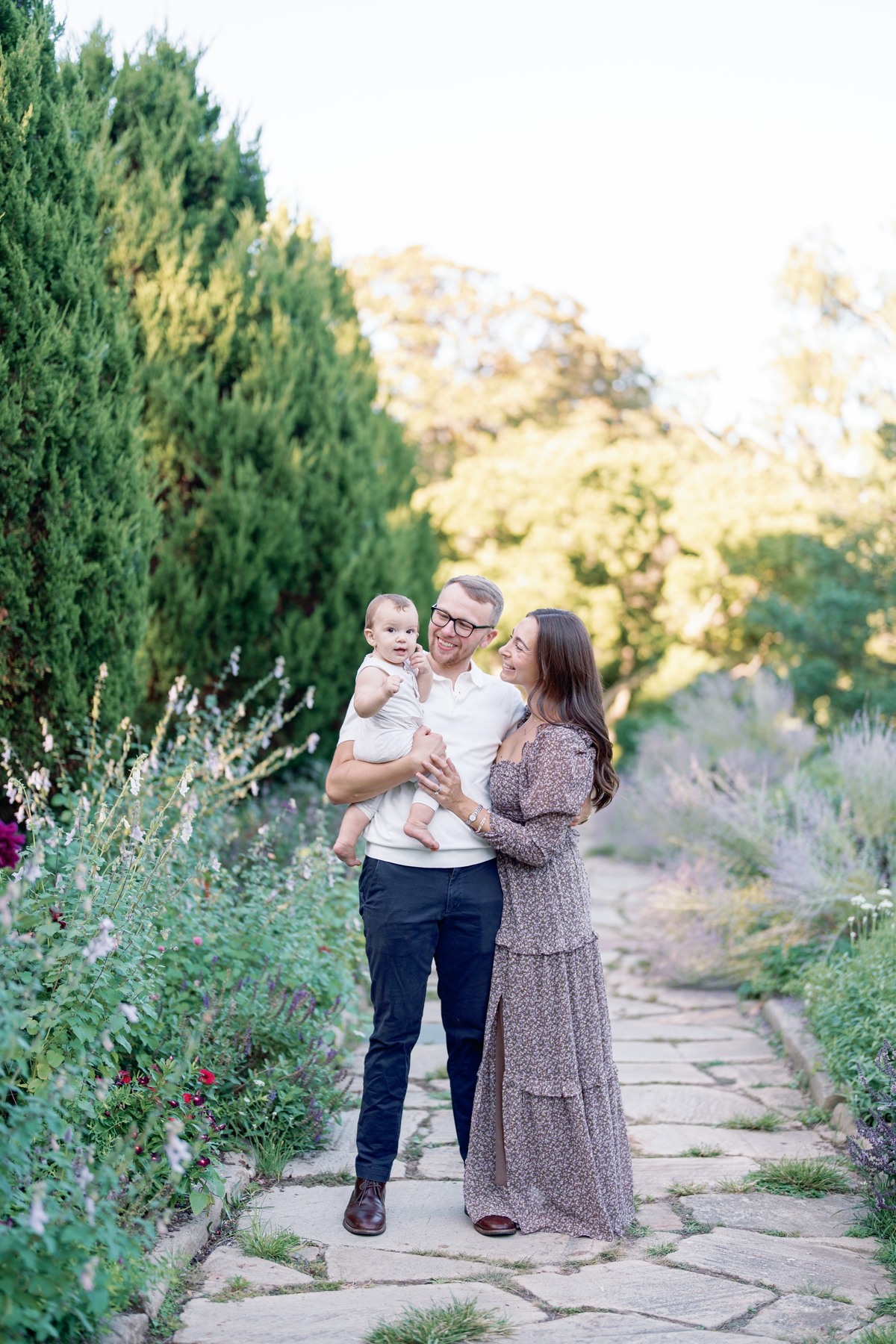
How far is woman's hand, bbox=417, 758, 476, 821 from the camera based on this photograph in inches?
115

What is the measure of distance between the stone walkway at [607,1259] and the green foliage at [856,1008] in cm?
28

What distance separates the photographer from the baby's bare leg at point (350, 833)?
3068 mm

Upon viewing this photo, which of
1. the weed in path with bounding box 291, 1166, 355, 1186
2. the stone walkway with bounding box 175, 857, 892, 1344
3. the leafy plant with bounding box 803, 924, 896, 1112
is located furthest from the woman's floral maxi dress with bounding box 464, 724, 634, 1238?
the leafy plant with bounding box 803, 924, 896, 1112

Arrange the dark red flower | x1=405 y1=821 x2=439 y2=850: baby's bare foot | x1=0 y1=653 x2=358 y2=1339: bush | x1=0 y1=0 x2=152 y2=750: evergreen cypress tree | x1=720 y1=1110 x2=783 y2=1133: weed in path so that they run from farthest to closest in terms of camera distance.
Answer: x1=0 y1=0 x2=152 y2=750: evergreen cypress tree, x1=720 y1=1110 x2=783 y2=1133: weed in path, the dark red flower, x1=405 y1=821 x2=439 y2=850: baby's bare foot, x1=0 y1=653 x2=358 y2=1339: bush

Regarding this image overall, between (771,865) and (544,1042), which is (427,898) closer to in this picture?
(544,1042)

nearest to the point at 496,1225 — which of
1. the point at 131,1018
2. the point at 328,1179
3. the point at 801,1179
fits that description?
the point at 328,1179

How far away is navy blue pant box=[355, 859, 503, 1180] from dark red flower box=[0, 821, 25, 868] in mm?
1212

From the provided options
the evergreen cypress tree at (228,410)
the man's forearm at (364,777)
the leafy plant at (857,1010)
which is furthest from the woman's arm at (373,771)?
the evergreen cypress tree at (228,410)

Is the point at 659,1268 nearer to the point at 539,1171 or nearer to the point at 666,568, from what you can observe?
the point at 539,1171

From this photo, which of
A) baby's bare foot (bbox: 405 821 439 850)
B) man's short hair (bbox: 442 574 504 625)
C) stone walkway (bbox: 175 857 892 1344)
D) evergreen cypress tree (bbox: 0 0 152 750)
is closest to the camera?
stone walkway (bbox: 175 857 892 1344)

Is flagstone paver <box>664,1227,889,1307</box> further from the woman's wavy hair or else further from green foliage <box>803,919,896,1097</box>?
the woman's wavy hair

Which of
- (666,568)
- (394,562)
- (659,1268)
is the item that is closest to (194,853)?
(659,1268)

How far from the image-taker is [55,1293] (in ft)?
6.46

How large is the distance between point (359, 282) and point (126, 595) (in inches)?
780
